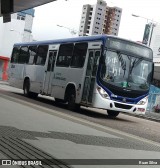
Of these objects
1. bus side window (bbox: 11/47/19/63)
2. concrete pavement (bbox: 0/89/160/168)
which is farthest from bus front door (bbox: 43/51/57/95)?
concrete pavement (bbox: 0/89/160/168)

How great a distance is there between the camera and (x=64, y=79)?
19.7 metres

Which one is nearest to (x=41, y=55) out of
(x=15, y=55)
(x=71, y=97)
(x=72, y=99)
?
(x=15, y=55)

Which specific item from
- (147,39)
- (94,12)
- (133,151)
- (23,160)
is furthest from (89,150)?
(94,12)

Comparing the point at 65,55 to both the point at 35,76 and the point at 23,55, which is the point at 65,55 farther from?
the point at 23,55

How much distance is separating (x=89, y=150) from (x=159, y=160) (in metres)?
1.46

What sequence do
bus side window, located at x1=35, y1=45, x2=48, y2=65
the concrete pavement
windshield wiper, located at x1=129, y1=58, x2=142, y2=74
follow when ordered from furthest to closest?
1. bus side window, located at x1=35, y1=45, x2=48, y2=65
2. windshield wiper, located at x1=129, y1=58, x2=142, y2=74
3. the concrete pavement

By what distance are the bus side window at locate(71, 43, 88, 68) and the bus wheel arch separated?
100cm

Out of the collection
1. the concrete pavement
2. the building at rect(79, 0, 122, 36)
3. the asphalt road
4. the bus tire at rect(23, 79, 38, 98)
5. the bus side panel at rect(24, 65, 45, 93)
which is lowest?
the asphalt road

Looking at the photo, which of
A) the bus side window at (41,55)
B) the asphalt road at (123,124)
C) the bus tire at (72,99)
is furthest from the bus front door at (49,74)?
the bus tire at (72,99)

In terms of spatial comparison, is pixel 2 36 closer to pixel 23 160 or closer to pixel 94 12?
pixel 94 12

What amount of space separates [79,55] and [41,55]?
5219 millimetres

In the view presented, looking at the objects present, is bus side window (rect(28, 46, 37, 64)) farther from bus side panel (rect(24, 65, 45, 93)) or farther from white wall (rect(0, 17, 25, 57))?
white wall (rect(0, 17, 25, 57))

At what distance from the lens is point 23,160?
22.2 feet

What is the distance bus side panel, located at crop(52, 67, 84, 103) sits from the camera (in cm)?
1829
